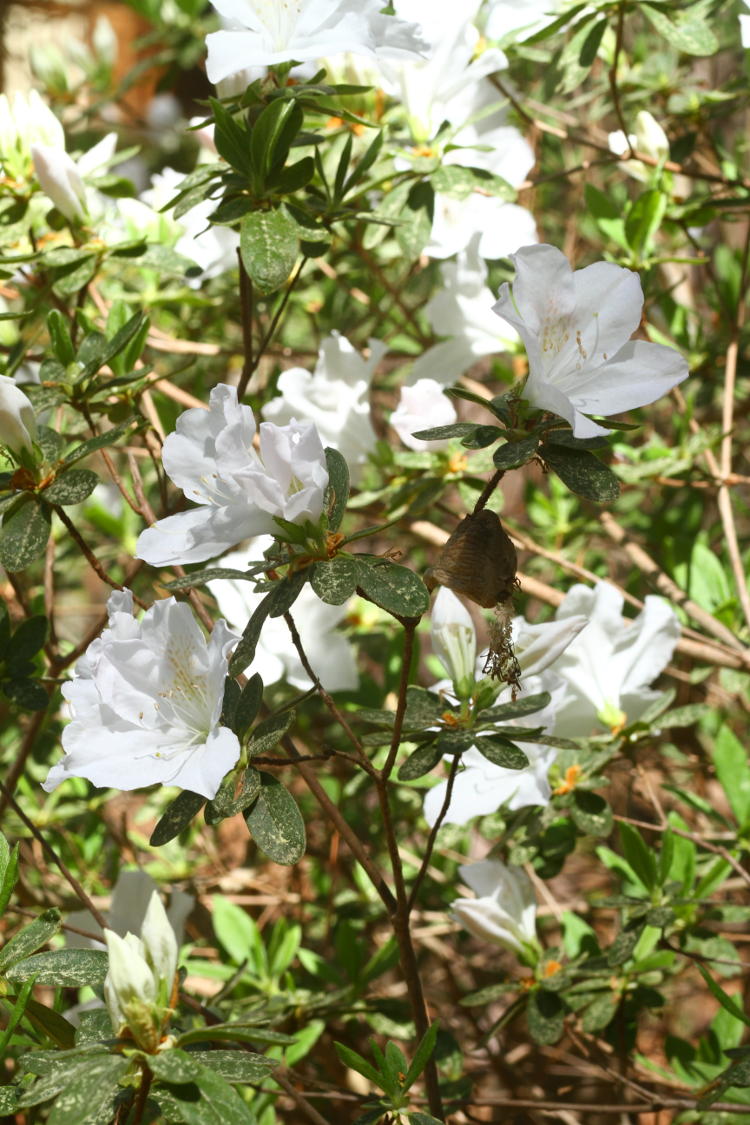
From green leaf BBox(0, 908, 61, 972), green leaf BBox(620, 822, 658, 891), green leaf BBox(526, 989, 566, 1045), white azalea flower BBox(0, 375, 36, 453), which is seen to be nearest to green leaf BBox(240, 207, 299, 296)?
white azalea flower BBox(0, 375, 36, 453)

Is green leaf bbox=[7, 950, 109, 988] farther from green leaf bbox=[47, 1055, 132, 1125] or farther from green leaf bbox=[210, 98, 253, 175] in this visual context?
green leaf bbox=[210, 98, 253, 175]

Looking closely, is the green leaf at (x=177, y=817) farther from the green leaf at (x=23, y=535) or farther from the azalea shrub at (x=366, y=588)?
A: the green leaf at (x=23, y=535)

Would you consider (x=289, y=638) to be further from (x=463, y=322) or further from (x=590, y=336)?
(x=590, y=336)

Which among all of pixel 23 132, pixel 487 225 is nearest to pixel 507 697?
pixel 487 225

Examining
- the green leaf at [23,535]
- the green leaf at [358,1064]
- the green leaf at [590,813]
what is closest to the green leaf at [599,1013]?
the green leaf at [590,813]

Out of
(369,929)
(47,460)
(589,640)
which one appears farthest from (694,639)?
→ (47,460)
